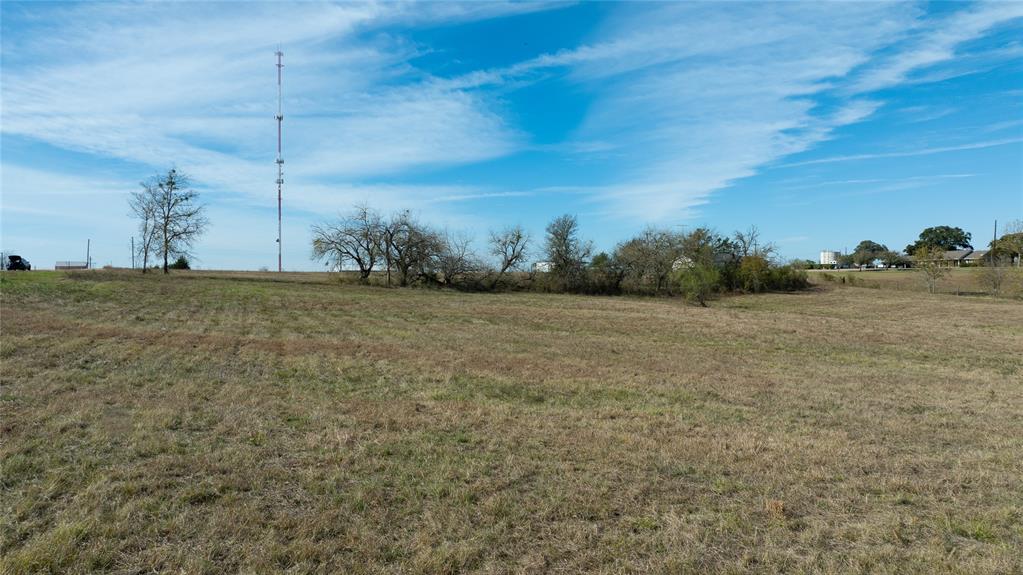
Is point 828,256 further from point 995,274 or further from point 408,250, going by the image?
point 408,250

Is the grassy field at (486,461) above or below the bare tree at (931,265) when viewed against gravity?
below

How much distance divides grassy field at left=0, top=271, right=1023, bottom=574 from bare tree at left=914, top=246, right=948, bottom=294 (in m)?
57.1

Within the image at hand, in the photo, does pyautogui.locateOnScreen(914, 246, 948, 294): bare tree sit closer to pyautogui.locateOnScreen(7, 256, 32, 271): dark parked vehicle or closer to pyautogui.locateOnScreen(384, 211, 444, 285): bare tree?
pyautogui.locateOnScreen(384, 211, 444, 285): bare tree

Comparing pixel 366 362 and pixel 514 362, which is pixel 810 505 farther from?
pixel 366 362

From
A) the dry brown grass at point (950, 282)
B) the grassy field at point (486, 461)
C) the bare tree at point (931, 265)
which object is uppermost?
the bare tree at point (931, 265)

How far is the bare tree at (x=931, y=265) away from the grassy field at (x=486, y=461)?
57.1m

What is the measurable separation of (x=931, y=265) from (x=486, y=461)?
242ft

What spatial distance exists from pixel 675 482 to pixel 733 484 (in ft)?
2.11

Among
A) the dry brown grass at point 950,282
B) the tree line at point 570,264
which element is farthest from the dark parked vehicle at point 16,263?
the dry brown grass at point 950,282

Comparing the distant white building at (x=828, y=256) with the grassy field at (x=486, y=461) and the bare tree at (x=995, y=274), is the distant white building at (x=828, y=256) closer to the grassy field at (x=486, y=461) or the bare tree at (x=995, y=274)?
the bare tree at (x=995, y=274)

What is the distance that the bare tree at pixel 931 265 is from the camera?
202 feet

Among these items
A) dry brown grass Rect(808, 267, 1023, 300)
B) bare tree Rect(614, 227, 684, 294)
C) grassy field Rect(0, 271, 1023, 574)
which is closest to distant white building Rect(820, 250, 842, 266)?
dry brown grass Rect(808, 267, 1023, 300)

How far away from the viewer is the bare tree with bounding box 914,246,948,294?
61688mm

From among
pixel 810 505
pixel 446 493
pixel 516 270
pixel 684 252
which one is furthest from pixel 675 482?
pixel 684 252
